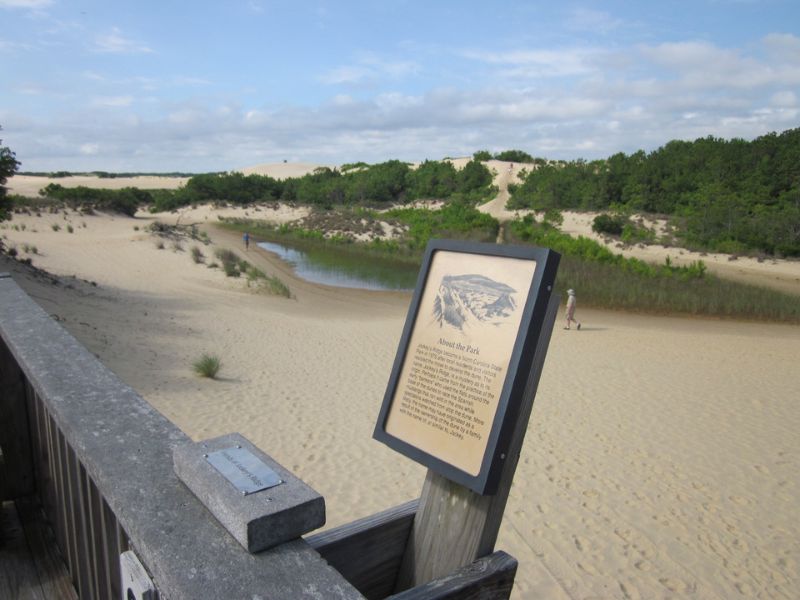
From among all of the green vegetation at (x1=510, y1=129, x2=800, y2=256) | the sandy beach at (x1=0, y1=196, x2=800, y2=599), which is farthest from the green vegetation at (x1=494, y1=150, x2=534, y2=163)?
the sandy beach at (x1=0, y1=196, x2=800, y2=599)

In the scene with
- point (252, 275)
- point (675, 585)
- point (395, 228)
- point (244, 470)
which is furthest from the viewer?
point (395, 228)

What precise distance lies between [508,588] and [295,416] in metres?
7.37

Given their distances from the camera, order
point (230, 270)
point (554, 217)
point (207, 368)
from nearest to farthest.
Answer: point (207, 368)
point (230, 270)
point (554, 217)

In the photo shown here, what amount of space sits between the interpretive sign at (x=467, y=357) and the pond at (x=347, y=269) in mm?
24372

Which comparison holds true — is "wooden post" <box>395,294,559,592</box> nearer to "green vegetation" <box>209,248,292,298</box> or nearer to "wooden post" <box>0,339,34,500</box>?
"wooden post" <box>0,339,34,500</box>

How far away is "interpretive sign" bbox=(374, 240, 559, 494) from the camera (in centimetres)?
161

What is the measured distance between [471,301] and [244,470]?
801mm

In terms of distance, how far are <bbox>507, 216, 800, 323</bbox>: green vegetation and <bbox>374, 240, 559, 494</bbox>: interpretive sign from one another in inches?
909

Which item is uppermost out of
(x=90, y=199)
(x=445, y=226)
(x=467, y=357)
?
(x=467, y=357)

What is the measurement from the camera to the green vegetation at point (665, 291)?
22609 mm

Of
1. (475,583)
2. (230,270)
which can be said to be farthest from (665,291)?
(475,583)

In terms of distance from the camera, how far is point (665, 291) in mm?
24453

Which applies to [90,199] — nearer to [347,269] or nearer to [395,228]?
[395,228]

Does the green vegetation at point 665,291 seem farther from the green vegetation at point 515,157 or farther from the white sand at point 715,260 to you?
the green vegetation at point 515,157
